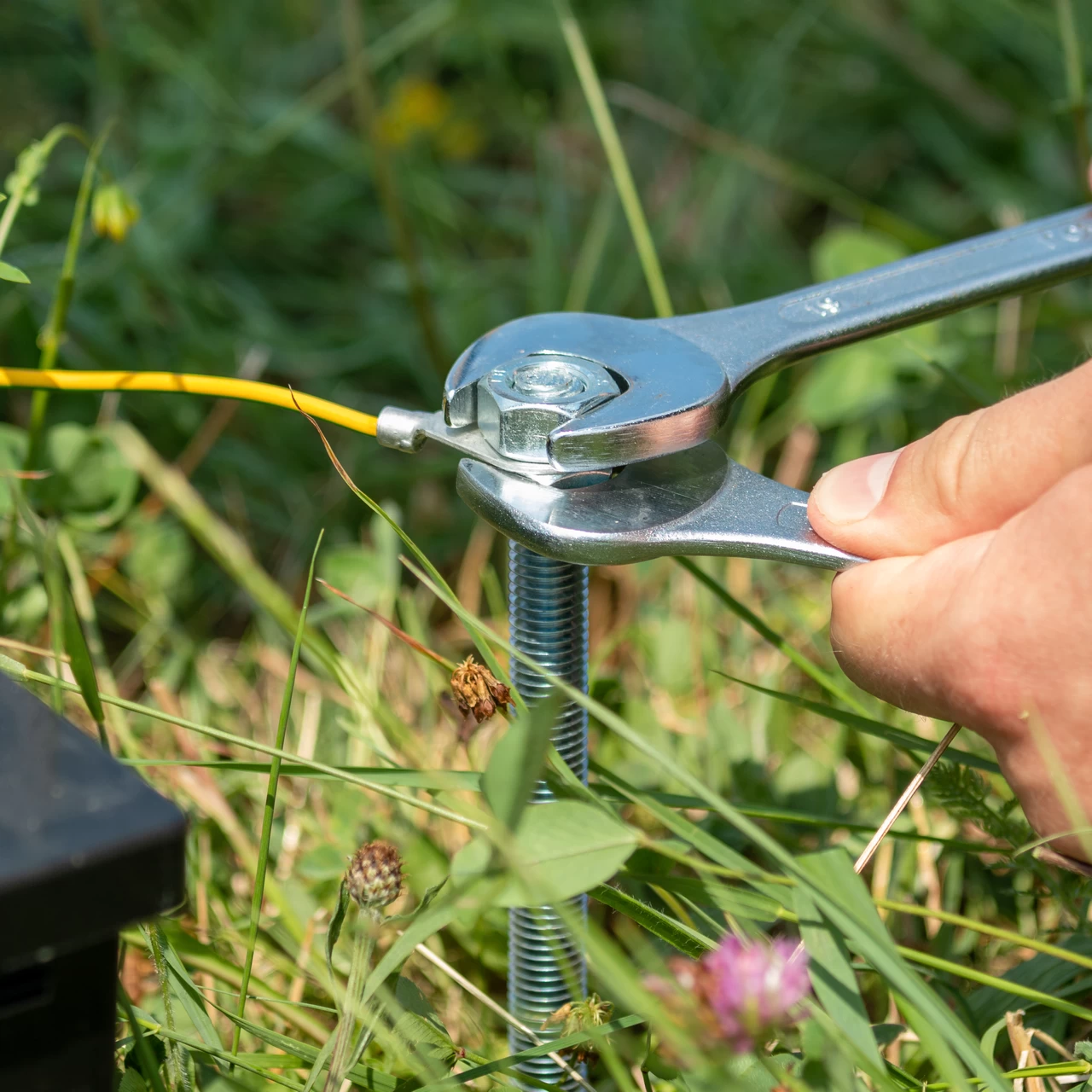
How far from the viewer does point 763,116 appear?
1.91 metres

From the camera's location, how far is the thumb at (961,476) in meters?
0.59

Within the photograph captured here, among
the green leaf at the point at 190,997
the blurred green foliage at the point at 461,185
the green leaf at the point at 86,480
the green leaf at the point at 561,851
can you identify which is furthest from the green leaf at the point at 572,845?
the blurred green foliage at the point at 461,185

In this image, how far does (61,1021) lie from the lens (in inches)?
20.3

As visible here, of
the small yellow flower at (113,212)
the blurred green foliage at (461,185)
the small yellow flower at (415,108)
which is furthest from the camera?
the small yellow flower at (415,108)

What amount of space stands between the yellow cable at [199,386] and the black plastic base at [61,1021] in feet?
1.16

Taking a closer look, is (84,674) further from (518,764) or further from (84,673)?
(518,764)

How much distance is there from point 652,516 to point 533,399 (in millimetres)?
87

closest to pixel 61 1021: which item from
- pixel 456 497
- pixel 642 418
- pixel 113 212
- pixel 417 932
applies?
pixel 417 932

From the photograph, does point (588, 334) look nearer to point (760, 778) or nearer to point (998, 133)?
point (760, 778)

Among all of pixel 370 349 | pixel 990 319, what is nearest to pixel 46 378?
pixel 370 349

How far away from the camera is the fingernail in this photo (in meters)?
0.65

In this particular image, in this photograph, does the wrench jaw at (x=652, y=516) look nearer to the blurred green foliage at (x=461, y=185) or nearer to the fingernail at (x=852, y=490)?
the fingernail at (x=852, y=490)

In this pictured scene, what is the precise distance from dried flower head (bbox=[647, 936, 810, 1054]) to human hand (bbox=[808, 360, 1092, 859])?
0.16 meters

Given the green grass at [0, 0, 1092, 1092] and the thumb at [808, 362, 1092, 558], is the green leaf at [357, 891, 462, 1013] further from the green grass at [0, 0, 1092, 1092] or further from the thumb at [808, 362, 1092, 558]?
the thumb at [808, 362, 1092, 558]
